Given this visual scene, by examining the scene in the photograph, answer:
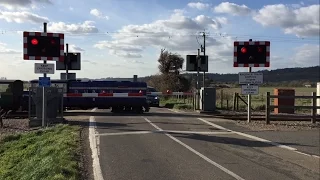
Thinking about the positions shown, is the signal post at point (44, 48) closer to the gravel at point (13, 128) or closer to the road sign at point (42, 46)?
the road sign at point (42, 46)

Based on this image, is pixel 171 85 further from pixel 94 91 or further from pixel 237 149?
pixel 237 149

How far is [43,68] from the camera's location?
15555mm

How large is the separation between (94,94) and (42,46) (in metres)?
8.53

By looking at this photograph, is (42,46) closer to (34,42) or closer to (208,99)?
(34,42)

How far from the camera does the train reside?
79.9 ft

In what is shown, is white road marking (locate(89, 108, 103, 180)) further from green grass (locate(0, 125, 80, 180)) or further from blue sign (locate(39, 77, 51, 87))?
blue sign (locate(39, 77, 51, 87))

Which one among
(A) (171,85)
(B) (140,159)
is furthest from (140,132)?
(A) (171,85)

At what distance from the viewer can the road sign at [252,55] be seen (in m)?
19.1

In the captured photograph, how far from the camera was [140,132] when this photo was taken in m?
14.6

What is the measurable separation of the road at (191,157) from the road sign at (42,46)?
140 inches

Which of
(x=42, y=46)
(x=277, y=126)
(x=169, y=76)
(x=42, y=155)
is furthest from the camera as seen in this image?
(x=169, y=76)

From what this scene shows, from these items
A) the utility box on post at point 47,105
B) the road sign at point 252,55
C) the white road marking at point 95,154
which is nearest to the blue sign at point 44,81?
the utility box on post at point 47,105

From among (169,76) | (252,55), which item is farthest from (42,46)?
(169,76)

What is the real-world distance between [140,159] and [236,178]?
2559 millimetres
